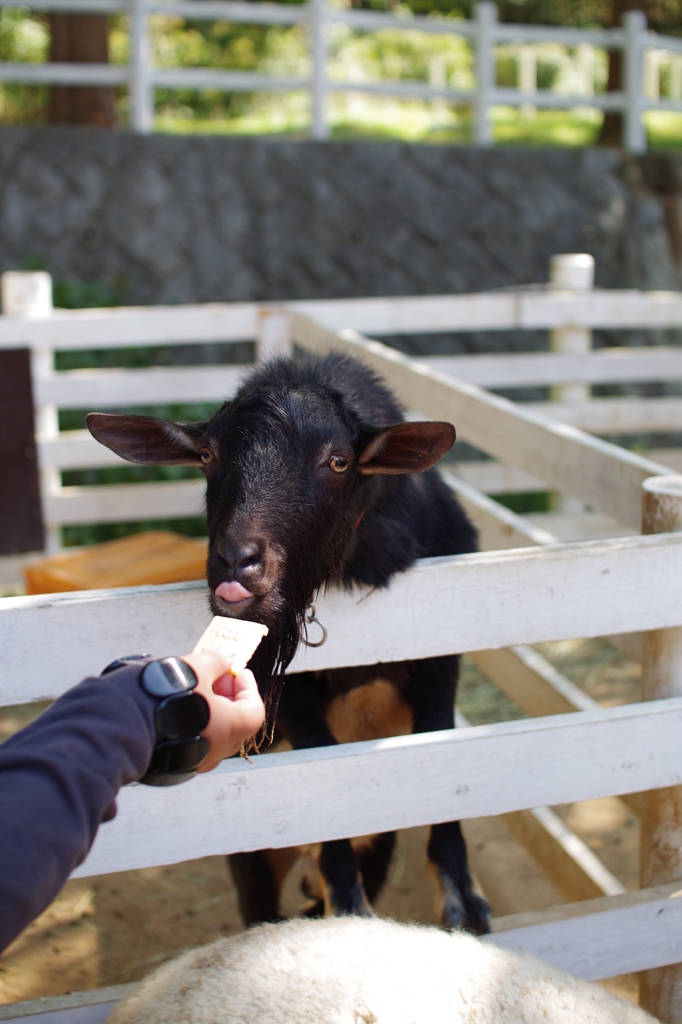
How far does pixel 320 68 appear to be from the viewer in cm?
810

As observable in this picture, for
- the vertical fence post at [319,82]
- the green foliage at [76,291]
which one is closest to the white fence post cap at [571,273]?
the vertical fence post at [319,82]

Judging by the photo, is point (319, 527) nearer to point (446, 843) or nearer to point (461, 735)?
point (461, 735)

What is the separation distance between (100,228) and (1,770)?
22.9 ft

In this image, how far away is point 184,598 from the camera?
5.99 feet

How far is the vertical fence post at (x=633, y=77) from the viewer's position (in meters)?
9.31

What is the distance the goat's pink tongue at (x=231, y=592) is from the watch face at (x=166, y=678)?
1.58 ft

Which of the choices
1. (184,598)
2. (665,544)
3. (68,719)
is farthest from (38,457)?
(68,719)

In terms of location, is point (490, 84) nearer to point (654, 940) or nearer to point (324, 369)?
point (324, 369)

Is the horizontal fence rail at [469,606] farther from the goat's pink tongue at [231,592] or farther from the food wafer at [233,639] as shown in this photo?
the food wafer at [233,639]

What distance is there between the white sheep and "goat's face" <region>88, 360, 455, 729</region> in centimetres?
57

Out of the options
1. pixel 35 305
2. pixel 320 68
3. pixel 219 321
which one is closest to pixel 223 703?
pixel 219 321

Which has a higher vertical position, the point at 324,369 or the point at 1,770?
the point at 324,369

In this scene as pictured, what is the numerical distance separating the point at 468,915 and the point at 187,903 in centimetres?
138

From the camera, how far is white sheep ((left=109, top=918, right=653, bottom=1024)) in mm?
1599
